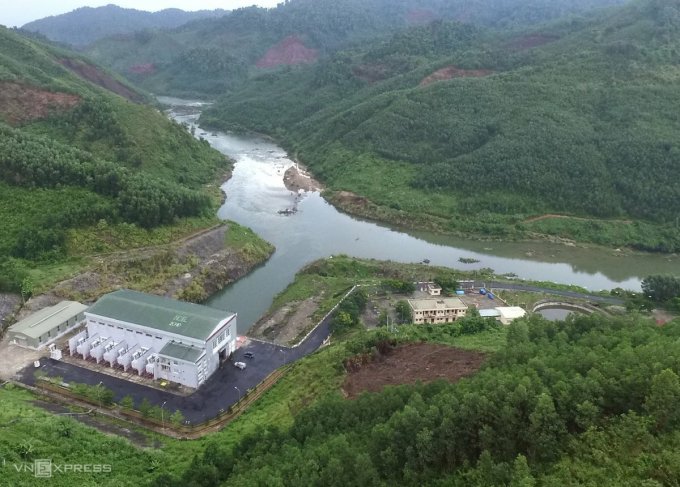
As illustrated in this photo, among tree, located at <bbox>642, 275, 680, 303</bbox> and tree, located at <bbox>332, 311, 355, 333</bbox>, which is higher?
tree, located at <bbox>332, 311, 355, 333</bbox>

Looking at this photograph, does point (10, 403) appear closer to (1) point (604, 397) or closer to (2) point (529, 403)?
(2) point (529, 403)

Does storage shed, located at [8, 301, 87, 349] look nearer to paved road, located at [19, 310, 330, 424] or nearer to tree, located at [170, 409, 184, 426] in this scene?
paved road, located at [19, 310, 330, 424]

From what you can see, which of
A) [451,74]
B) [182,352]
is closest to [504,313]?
[182,352]

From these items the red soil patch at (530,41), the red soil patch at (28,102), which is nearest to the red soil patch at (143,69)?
the red soil patch at (530,41)

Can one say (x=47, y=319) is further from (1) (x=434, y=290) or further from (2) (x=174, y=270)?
(1) (x=434, y=290)

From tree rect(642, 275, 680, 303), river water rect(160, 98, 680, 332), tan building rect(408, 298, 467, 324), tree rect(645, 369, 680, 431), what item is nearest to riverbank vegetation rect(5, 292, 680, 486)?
tree rect(645, 369, 680, 431)

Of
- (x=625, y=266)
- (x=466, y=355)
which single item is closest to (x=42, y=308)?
(x=466, y=355)
